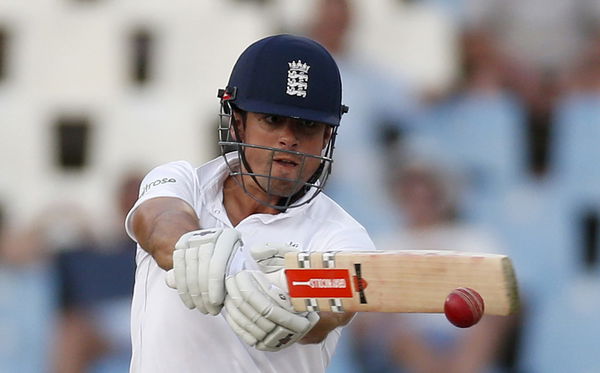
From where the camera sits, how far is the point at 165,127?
14.2ft

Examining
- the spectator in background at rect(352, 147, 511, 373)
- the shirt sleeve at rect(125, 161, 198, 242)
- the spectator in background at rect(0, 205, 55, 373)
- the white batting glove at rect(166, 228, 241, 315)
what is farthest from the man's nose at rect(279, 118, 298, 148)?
the spectator in background at rect(0, 205, 55, 373)

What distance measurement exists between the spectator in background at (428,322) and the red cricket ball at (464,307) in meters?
2.22

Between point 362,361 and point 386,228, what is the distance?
0.50 metres

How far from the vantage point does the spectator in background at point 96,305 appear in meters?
4.13

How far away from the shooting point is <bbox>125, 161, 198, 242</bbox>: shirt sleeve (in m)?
2.35

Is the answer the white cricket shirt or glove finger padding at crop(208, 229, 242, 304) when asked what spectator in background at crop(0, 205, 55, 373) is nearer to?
the white cricket shirt

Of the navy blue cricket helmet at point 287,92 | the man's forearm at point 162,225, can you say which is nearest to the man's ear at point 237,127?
the navy blue cricket helmet at point 287,92

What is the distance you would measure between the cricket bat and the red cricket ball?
22mm

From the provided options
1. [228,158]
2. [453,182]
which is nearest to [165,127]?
[453,182]

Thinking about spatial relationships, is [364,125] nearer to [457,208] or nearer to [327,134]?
[457,208]

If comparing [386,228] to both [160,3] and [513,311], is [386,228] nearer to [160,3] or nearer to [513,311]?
[160,3]

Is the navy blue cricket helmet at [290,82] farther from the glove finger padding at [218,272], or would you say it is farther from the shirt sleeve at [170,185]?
the glove finger padding at [218,272]

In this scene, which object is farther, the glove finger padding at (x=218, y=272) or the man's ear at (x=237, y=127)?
the man's ear at (x=237, y=127)

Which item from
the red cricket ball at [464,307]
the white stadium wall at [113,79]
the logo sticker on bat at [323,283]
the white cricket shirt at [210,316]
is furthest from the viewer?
the white stadium wall at [113,79]
